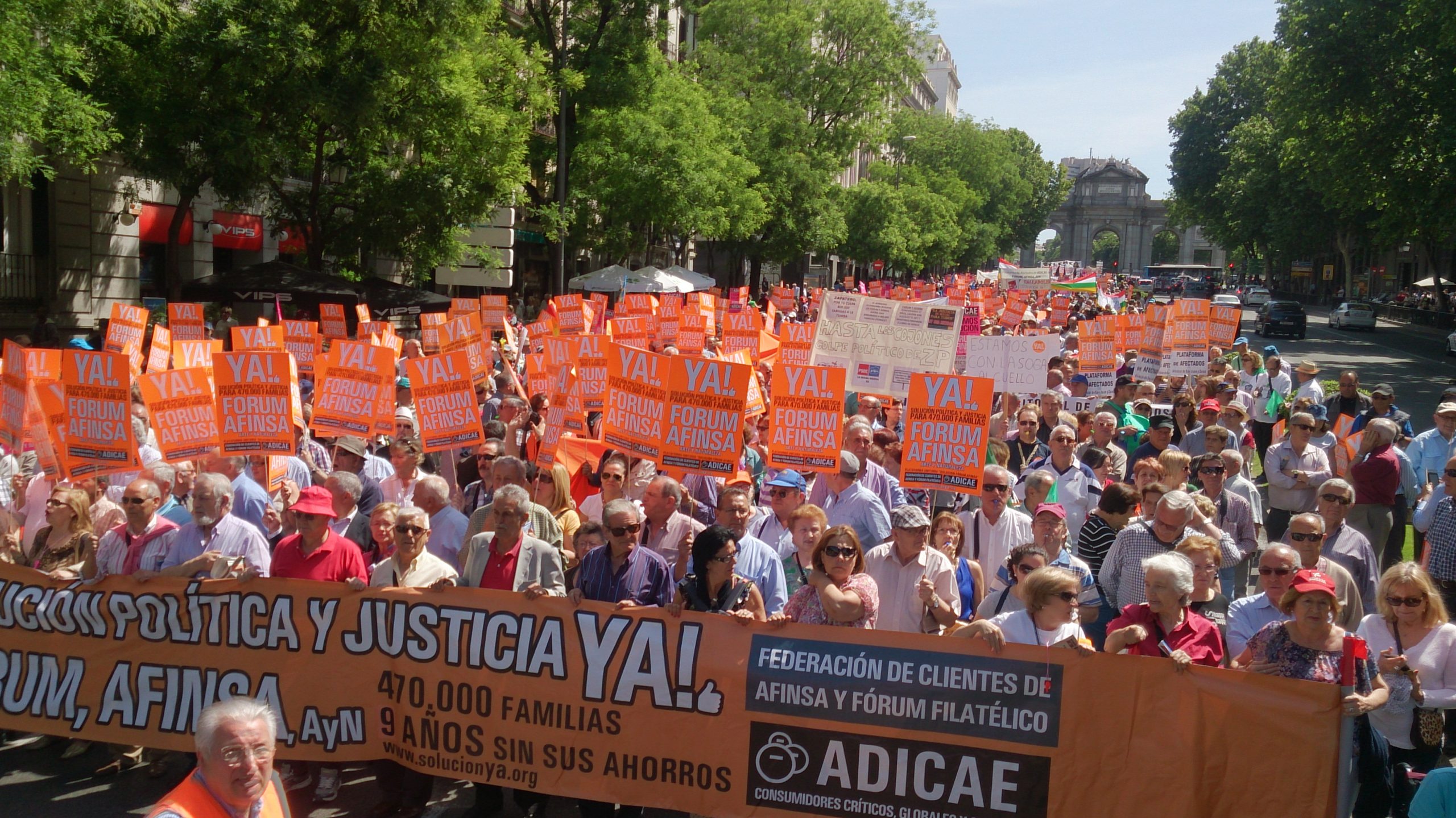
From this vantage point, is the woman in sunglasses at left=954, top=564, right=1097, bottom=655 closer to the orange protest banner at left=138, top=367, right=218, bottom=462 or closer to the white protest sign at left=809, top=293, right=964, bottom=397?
the orange protest banner at left=138, top=367, right=218, bottom=462

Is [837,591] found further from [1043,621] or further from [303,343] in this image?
[303,343]

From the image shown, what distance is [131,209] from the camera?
2273cm

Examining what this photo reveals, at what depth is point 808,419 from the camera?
8.45 m

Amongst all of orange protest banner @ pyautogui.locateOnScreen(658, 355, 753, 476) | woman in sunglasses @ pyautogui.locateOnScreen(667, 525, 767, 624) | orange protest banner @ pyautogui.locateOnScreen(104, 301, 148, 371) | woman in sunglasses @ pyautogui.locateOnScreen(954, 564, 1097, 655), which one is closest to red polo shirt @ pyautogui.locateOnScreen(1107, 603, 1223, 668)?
woman in sunglasses @ pyautogui.locateOnScreen(954, 564, 1097, 655)

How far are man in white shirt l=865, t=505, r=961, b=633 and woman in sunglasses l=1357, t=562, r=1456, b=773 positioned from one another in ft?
6.13

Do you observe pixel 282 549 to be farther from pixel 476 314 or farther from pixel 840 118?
pixel 840 118

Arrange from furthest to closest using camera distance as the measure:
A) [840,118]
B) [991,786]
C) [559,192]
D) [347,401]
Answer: [840,118], [559,192], [347,401], [991,786]

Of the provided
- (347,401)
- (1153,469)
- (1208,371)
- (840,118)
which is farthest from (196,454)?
(840,118)

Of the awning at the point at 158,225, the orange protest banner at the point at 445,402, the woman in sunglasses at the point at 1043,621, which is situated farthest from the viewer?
the awning at the point at 158,225

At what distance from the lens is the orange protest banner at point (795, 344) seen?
1391 centimetres

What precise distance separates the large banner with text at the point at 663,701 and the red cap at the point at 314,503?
36 centimetres

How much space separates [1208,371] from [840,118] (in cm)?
3375

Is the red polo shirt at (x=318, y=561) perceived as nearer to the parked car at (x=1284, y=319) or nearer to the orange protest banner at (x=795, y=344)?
the orange protest banner at (x=795, y=344)

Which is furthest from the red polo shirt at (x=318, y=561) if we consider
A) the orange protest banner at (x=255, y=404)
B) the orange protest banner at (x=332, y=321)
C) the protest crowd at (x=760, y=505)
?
the orange protest banner at (x=332, y=321)
